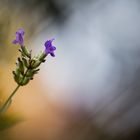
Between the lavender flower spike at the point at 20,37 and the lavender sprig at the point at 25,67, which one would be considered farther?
the lavender flower spike at the point at 20,37

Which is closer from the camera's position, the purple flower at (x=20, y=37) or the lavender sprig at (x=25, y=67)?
the lavender sprig at (x=25, y=67)

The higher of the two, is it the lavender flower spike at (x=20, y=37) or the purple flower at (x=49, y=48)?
the purple flower at (x=49, y=48)

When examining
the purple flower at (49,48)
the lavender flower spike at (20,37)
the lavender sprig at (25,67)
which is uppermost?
the purple flower at (49,48)

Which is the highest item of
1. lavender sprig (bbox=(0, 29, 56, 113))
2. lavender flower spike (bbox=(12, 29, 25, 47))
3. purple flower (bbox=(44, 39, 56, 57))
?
purple flower (bbox=(44, 39, 56, 57))

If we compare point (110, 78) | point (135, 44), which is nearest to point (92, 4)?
point (135, 44)

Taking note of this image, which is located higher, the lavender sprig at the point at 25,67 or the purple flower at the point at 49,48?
the purple flower at the point at 49,48

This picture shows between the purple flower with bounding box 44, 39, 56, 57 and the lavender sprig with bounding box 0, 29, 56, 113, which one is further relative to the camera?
the purple flower with bounding box 44, 39, 56, 57

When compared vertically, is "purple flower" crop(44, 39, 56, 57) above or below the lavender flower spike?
above

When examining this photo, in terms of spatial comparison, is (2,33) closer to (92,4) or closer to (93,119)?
(93,119)

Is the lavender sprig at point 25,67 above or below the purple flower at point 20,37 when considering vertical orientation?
below

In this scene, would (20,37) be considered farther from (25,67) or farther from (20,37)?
(25,67)

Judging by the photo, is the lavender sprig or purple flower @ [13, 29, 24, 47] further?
purple flower @ [13, 29, 24, 47]
